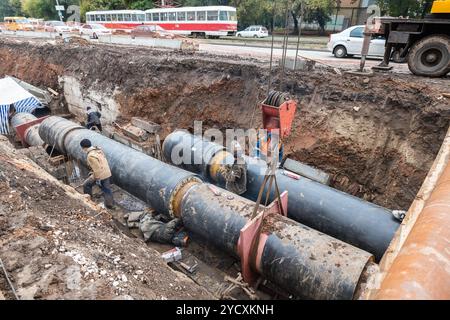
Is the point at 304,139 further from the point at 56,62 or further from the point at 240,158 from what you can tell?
the point at 56,62

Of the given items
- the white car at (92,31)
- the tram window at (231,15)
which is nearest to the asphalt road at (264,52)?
the white car at (92,31)

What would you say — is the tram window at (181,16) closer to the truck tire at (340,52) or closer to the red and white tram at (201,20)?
the red and white tram at (201,20)

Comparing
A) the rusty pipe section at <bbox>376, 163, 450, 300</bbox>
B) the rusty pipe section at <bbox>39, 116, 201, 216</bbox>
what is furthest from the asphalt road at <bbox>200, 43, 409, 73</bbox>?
the rusty pipe section at <bbox>376, 163, 450, 300</bbox>

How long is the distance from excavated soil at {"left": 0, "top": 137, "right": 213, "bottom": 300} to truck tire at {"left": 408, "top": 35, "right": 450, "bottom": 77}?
8141 millimetres

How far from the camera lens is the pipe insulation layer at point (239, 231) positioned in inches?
142

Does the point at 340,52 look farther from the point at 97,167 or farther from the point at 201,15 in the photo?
the point at 201,15

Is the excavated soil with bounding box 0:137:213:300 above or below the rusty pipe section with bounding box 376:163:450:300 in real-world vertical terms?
below

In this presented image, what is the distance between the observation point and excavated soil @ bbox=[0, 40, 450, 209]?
617cm

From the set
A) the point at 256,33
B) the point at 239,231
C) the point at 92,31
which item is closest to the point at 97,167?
the point at 239,231

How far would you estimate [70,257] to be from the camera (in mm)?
3412

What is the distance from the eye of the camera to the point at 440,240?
2416 mm

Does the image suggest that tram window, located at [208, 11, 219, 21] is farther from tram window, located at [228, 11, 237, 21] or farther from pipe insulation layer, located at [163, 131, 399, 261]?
pipe insulation layer, located at [163, 131, 399, 261]
